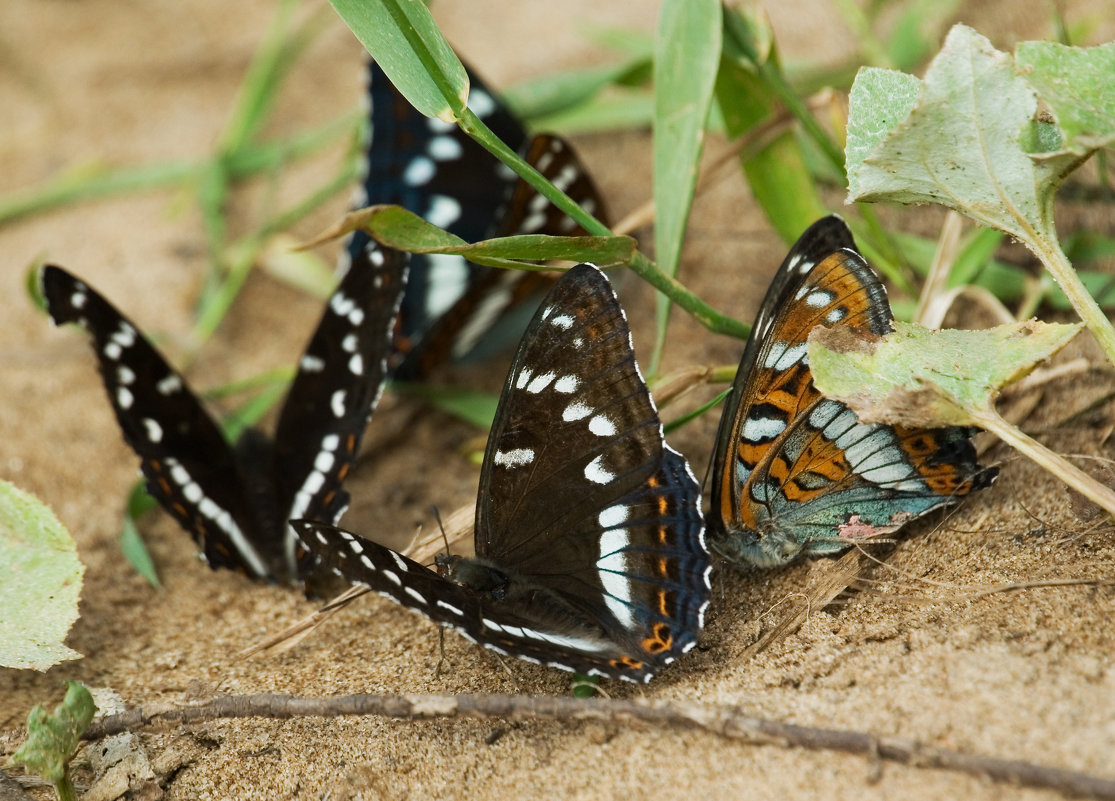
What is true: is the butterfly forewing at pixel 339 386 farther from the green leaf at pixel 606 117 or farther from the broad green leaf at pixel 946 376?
the green leaf at pixel 606 117

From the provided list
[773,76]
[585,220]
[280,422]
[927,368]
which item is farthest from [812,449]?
[280,422]

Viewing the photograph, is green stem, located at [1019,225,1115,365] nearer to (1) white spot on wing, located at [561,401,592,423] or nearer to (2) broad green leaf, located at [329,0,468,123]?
(1) white spot on wing, located at [561,401,592,423]

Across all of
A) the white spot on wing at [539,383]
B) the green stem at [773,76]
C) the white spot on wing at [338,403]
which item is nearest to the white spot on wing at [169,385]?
the white spot on wing at [338,403]

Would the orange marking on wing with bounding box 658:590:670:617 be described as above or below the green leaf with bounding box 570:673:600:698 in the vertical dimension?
above

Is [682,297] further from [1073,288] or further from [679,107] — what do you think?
[1073,288]

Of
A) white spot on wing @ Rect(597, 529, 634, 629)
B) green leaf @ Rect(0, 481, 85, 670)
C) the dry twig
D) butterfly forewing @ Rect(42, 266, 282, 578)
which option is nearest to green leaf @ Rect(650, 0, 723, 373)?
white spot on wing @ Rect(597, 529, 634, 629)

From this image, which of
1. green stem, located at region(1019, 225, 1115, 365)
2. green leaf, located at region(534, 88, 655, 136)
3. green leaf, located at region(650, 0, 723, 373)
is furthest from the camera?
green leaf, located at region(534, 88, 655, 136)
